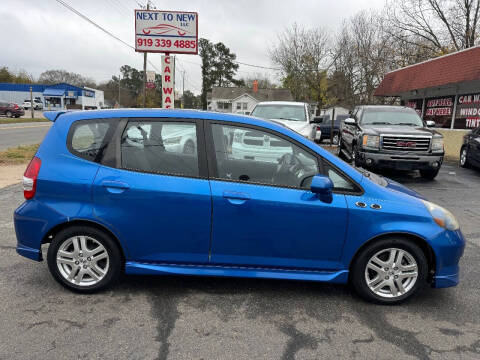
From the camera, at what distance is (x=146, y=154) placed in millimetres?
3336

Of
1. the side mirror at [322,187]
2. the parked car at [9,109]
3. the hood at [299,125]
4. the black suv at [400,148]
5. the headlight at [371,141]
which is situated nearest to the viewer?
the side mirror at [322,187]

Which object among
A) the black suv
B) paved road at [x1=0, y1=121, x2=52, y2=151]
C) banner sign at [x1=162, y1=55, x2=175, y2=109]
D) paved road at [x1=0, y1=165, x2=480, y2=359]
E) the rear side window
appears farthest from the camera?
paved road at [x1=0, y1=121, x2=52, y2=151]

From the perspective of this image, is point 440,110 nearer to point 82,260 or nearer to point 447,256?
point 447,256

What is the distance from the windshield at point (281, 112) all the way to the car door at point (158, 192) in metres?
7.62

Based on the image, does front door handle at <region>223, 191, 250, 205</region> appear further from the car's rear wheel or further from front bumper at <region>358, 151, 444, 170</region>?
the car's rear wheel

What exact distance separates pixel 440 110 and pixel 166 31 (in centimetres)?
1329

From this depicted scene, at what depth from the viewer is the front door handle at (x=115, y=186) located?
3.20m

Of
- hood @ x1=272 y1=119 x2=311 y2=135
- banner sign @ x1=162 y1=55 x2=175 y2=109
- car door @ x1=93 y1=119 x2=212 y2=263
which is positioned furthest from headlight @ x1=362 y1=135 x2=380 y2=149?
banner sign @ x1=162 y1=55 x2=175 y2=109

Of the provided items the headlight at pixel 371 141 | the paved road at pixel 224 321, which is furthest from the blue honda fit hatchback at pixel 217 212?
the headlight at pixel 371 141

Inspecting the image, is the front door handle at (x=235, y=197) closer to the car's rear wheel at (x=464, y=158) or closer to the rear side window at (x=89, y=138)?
the rear side window at (x=89, y=138)

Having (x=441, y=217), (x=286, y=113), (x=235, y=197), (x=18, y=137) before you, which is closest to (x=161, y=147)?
(x=235, y=197)

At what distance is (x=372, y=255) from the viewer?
10.7 ft

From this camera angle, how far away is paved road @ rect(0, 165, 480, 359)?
2.62 m

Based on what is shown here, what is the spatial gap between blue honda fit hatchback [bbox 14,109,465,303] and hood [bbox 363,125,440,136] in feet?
19.7
